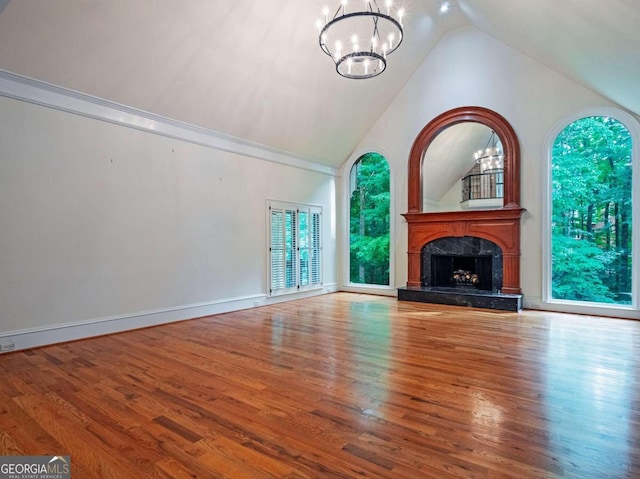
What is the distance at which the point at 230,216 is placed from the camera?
6375mm

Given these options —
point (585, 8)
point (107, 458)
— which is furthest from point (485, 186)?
point (107, 458)

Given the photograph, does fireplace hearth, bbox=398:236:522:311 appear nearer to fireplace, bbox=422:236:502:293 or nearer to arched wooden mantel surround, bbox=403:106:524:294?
fireplace, bbox=422:236:502:293

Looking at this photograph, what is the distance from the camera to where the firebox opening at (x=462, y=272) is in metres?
7.37

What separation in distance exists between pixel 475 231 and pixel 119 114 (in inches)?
242

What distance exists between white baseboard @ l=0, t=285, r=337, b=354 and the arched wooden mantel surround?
3.41 meters

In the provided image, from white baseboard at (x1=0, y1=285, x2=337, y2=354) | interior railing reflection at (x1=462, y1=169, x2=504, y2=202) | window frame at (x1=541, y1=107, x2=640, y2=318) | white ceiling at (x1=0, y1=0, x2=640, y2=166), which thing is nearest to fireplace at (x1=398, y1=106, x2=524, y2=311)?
window frame at (x1=541, y1=107, x2=640, y2=318)

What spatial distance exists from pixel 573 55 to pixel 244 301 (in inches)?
243

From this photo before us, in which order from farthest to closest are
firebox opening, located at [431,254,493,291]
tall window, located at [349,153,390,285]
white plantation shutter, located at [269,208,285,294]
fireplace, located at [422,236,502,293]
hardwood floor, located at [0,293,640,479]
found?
1. tall window, located at [349,153,390,285]
2. firebox opening, located at [431,254,493,291]
3. white plantation shutter, located at [269,208,285,294]
4. fireplace, located at [422,236,502,293]
5. hardwood floor, located at [0,293,640,479]

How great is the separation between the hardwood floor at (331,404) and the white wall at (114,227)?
523 millimetres

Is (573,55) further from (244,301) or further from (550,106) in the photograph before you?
(244,301)

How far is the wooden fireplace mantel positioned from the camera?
6.64 metres

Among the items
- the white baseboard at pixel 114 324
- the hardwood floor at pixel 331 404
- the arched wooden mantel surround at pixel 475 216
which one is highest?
the arched wooden mantel surround at pixel 475 216

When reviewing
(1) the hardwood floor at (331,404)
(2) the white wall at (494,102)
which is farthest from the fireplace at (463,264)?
(1) the hardwood floor at (331,404)

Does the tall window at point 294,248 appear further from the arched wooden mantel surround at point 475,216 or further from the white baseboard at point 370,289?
the arched wooden mantel surround at point 475,216
